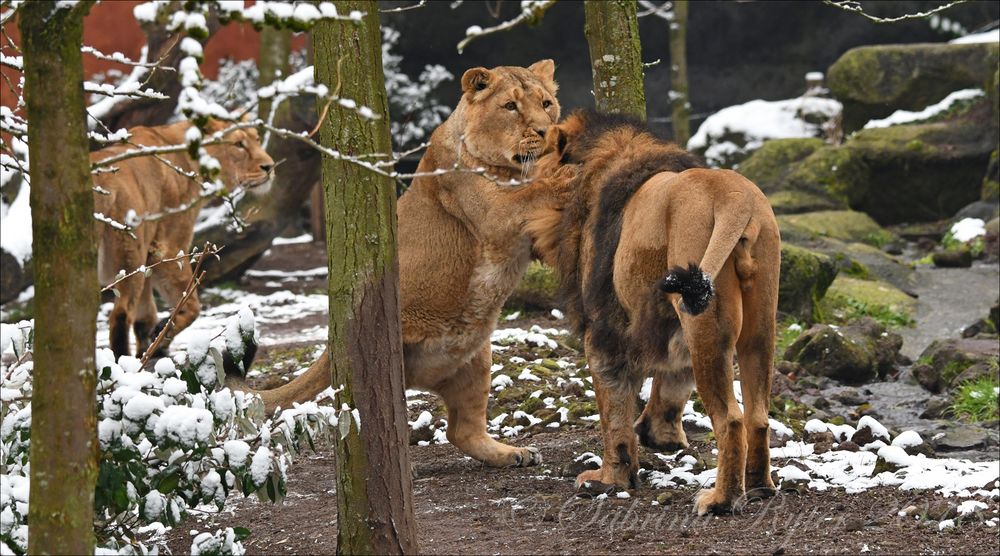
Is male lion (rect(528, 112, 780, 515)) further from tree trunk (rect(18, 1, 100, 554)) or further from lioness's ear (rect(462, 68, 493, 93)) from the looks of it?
tree trunk (rect(18, 1, 100, 554))

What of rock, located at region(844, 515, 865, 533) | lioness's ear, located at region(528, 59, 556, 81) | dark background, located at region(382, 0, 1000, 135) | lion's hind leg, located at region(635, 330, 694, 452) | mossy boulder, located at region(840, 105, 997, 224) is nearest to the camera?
rock, located at region(844, 515, 865, 533)

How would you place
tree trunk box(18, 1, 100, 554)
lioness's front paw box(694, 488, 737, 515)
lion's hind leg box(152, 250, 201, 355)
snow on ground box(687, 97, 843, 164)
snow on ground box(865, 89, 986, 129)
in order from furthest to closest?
snow on ground box(687, 97, 843, 164) → snow on ground box(865, 89, 986, 129) → lion's hind leg box(152, 250, 201, 355) → lioness's front paw box(694, 488, 737, 515) → tree trunk box(18, 1, 100, 554)

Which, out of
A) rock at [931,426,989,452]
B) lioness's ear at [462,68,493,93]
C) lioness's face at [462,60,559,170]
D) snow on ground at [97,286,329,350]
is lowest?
rock at [931,426,989,452]

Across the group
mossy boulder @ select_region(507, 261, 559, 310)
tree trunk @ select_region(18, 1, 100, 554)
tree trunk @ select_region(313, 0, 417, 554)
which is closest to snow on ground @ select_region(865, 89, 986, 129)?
mossy boulder @ select_region(507, 261, 559, 310)

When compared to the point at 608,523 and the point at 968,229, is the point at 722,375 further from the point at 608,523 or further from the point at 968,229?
the point at 968,229

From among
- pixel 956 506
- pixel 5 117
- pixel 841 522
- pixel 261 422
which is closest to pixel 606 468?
pixel 841 522

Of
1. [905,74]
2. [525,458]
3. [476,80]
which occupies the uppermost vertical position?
[905,74]

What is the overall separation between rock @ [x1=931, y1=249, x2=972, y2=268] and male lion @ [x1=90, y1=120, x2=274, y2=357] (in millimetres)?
6858

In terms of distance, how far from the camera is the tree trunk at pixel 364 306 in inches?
144

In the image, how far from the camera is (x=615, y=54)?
6.21 metres

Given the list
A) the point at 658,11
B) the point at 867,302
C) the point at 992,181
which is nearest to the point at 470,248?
the point at 867,302

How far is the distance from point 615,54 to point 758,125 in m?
11.8

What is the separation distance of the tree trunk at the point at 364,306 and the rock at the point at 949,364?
556 cm

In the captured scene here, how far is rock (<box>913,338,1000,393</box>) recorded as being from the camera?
8211mm
